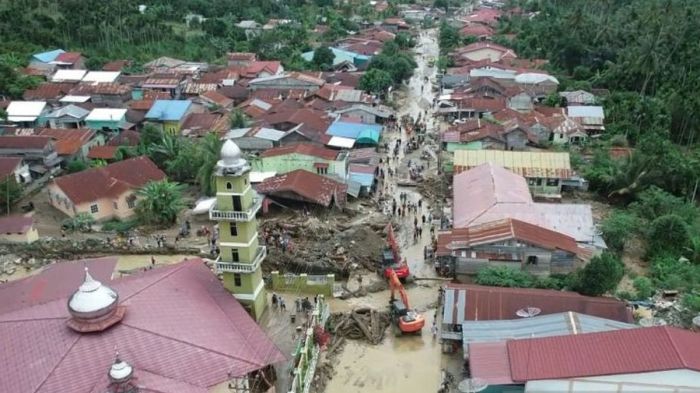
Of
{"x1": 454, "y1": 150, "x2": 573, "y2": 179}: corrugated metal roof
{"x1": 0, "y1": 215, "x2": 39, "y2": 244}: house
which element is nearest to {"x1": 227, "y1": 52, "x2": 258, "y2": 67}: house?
{"x1": 454, "y1": 150, "x2": 573, "y2": 179}: corrugated metal roof

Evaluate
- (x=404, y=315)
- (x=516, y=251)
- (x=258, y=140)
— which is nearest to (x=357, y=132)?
(x=258, y=140)

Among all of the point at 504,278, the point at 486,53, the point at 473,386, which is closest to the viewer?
the point at 473,386

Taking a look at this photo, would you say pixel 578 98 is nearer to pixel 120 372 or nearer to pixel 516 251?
pixel 516 251

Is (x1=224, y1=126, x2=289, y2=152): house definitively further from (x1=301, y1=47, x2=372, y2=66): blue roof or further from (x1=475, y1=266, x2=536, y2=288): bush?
(x1=301, y1=47, x2=372, y2=66): blue roof

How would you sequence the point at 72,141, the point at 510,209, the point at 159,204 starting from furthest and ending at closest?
1. the point at 72,141
2. the point at 159,204
3. the point at 510,209

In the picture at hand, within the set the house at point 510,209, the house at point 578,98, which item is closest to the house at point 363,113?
the house at point 578,98

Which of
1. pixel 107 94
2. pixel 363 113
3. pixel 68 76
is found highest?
pixel 363 113
